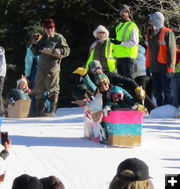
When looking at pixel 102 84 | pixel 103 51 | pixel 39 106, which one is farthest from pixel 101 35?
pixel 102 84

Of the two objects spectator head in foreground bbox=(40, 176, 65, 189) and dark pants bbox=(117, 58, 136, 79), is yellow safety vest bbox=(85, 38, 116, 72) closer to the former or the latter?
dark pants bbox=(117, 58, 136, 79)

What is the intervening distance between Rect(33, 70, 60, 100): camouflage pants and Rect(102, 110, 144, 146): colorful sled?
4.38 metres

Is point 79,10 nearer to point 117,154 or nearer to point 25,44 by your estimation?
point 25,44

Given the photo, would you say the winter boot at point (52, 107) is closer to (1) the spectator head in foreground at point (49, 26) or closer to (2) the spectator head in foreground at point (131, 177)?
(1) the spectator head in foreground at point (49, 26)

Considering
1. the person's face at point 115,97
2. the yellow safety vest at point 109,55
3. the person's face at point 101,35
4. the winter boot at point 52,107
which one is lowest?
the winter boot at point 52,107

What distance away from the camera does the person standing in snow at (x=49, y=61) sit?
10.3 metres

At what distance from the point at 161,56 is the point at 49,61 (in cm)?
229

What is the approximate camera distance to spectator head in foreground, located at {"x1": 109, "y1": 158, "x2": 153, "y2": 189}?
2.60 meters

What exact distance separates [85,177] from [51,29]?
574cm

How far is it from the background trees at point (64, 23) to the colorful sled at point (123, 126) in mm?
10401

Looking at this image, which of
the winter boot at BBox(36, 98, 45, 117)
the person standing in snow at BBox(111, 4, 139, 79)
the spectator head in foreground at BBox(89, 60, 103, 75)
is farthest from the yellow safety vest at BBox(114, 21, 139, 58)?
the winter boot at BBox(36, 98, 45, 117)

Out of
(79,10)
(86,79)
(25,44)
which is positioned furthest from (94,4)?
(86,79)

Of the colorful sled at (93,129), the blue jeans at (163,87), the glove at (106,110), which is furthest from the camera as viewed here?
the blue jeans at (163,87)

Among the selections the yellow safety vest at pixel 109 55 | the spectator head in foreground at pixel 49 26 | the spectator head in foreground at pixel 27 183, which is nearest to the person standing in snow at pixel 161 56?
the yellow safety vest at pixel 109 55
